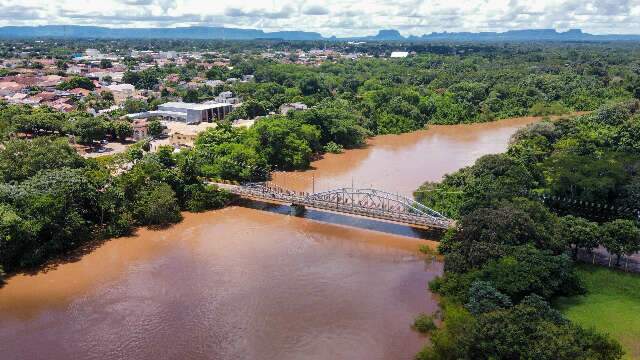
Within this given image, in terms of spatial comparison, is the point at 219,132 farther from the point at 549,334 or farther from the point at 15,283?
the point at 549,334

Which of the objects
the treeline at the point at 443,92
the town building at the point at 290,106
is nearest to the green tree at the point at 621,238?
the treeline at the point at 443,92

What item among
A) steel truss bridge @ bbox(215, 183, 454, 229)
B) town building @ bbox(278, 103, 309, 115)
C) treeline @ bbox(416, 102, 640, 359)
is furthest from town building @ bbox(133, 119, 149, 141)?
treeline @ bbox(416, 102, 640, 359)

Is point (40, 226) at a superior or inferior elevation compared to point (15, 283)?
superior

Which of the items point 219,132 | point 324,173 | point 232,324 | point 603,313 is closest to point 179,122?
point 219,132

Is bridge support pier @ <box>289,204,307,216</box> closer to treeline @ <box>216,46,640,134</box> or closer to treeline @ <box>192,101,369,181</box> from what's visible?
treeline @ <box>192,101,369,181</box>

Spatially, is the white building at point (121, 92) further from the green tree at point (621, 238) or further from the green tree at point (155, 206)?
the green tree at point (621, 238)

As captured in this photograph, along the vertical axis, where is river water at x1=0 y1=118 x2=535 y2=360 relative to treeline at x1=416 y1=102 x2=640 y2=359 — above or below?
below
